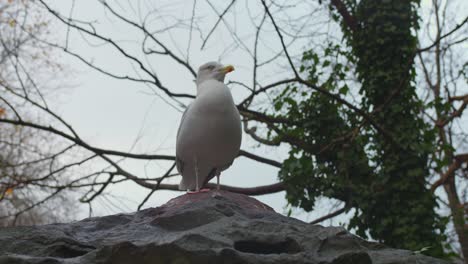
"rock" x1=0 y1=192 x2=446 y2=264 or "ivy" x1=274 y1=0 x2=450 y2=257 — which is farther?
"ivy" x1=274 y1=0 x2=450 y2=257

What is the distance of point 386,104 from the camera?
16.7 ft

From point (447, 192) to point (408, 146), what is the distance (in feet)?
9.87

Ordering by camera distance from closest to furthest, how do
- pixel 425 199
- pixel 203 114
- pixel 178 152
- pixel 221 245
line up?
pixel 221 245, pixel 203 114, pixel 178 152, pixel 425 199

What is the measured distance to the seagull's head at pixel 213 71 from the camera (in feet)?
9.87

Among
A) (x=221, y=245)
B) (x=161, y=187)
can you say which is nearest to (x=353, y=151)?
(x=161, y=187)

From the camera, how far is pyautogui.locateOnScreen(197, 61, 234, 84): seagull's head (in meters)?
3.01

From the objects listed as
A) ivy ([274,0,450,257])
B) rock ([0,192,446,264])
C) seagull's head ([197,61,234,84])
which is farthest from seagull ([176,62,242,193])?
ivy ([274,0,450,257])

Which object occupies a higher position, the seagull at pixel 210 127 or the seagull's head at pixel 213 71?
the seagull's head at pixel 213 71

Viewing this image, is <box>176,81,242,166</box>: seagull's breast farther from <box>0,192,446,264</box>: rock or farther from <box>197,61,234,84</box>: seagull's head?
<box>0,192,446,264</box>: rock

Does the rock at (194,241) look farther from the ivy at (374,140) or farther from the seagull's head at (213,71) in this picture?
the ivy at (374,140)

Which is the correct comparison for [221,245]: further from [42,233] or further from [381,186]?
[381,186]

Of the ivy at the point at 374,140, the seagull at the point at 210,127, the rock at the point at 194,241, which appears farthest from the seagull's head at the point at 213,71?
the ivy at the point at 374,140

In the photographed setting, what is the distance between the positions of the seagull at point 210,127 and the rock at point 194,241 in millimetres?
525

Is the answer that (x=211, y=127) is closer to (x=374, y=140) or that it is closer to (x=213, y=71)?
(x=213, y=71)
